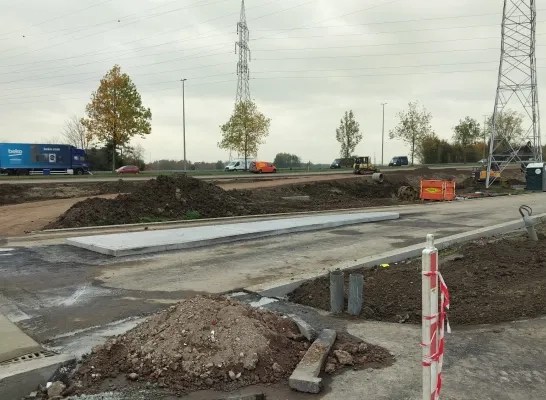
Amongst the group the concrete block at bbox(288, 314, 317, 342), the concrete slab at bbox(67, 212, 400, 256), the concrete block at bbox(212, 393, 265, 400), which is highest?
the concrete slab at bbox(67, 212, 400, 256)

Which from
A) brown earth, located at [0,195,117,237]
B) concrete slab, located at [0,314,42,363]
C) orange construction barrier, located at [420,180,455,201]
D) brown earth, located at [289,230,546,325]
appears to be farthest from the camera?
orange construction barrier, located at [420,180,455,201]

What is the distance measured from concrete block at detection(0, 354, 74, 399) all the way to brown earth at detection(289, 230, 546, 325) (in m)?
3.37

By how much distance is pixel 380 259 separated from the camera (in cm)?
895

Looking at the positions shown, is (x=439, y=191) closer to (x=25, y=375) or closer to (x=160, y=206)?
(x=160, y=206)

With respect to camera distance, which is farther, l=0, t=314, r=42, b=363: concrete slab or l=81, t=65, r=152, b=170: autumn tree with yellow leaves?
l=81, t=65, r=152, b=170: autumn tree with yellow leaves

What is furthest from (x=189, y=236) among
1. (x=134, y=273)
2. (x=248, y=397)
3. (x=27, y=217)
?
(x=27, y=217)

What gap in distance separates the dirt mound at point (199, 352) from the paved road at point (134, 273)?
978 mm

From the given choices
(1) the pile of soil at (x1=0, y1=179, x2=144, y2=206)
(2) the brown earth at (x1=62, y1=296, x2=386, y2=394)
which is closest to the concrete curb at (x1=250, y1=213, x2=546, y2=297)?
(2) the brown earth at (x1=62, y1=296, x2=386, y2=394)

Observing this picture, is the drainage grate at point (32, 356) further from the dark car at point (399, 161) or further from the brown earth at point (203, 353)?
the dark car at point (399, 161)

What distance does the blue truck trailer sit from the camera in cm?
4472

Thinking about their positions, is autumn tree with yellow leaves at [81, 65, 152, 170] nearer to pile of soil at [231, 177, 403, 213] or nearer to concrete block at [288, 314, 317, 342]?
pile of soil at [231, 177, 403, 213]

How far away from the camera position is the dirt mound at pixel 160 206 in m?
16.1

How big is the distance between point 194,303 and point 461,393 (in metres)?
2.59

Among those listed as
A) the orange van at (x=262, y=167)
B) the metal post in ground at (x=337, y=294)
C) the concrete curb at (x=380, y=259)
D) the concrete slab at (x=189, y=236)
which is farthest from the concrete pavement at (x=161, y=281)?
the orange van at (x=262, y=167)
